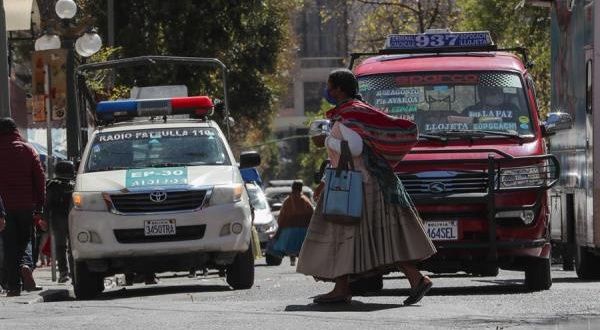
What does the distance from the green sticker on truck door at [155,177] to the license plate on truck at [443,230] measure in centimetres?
298

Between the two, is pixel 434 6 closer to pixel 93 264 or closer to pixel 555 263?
pixel 555 263

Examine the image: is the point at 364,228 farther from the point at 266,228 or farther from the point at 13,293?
the point at 266,228

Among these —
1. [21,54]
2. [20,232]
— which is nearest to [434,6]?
[21,54]

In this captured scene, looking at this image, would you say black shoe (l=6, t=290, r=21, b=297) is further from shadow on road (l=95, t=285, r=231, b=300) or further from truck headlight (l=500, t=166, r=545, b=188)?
truck headlight (l=500, t=166, r=545, b=188)

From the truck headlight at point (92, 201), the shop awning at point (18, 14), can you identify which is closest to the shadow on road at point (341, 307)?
the truck headlight at point (92, 201)

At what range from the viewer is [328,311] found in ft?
39.7

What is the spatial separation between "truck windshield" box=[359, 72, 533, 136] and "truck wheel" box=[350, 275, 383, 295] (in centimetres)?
144

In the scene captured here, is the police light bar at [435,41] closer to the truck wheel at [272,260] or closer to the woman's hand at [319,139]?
the woman's hand at [319,139]

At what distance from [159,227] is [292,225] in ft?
45.2

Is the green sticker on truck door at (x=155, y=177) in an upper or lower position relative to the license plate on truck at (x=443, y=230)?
upper

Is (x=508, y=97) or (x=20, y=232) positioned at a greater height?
(x=508, y=97)

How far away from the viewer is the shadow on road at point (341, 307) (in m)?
12.2

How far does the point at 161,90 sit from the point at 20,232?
8118 mm

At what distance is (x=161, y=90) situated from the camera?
25.2m
